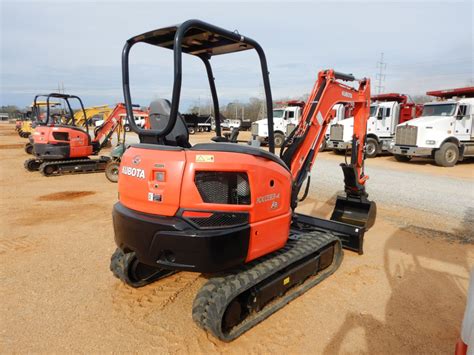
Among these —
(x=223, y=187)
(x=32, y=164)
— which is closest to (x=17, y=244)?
(x=223, y=187)

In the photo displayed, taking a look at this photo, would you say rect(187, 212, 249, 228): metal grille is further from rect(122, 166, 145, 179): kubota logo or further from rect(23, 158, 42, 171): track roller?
rect(23, 158, 42, 171): track roller

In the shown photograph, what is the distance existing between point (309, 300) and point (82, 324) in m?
2.46

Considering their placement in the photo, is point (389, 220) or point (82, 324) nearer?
point (82, 324)

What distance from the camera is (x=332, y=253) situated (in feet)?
15.4

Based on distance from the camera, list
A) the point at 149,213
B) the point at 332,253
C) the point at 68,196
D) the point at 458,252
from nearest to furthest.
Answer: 1. the point at 149,213
2. the point at 332,253
3. the point at 458,252
4. the point at 68,196

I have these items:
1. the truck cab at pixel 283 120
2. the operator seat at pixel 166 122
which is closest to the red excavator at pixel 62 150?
the operator seat at pixel 166 122

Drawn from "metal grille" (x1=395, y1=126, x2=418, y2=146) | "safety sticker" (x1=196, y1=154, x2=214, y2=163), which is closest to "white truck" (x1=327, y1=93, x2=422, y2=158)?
"metal grille" (x1=395, y1=126, x2=418, y2=146)

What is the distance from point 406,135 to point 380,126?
10.8ft

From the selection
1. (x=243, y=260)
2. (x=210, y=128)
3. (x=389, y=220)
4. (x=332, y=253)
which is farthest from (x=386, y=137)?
(x=210, y=128)

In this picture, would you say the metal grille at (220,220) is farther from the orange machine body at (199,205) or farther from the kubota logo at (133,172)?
the kubota logo at (133,172)

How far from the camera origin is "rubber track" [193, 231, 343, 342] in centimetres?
308

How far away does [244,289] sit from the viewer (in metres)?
3.23

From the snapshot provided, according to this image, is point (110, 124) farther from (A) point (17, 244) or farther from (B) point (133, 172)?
(B) point (133, 172)

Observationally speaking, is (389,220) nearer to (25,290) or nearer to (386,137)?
(25,290)
